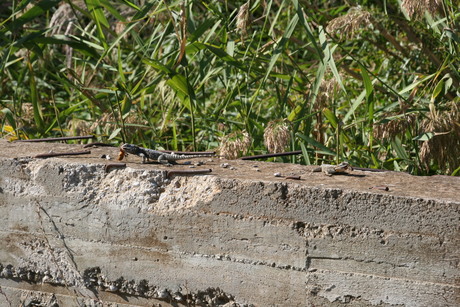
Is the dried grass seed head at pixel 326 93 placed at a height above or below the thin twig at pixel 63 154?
above

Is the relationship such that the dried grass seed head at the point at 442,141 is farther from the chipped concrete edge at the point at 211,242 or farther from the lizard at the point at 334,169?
the chipped concrete edge at the point at 211,242

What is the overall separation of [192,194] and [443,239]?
0.83 meters

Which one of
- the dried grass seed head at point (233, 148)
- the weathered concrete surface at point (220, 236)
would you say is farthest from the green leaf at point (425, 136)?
the dried grass seed head at point (233, 148)

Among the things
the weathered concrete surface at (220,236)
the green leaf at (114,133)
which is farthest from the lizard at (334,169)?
the green leaf at (114,133)

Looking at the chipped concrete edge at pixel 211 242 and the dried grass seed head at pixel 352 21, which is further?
the dried grass seed head at pixel 352 21

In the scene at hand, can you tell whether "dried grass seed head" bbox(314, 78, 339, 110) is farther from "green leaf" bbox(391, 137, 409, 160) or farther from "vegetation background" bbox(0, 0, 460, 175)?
"green leaf" bbox(391, 137, 409, 160)

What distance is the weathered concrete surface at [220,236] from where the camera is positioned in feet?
6.72

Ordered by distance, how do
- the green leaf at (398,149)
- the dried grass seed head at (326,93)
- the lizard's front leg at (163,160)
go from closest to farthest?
the lizard's front leg at (163,160) → the green leaf at (398,149) → the dried grass seed head at (326,93)

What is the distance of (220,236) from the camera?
2.29m

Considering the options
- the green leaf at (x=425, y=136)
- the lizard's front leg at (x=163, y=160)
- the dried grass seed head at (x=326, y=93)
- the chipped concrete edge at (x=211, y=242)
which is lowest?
the chipped concrete edge at (x=211, y=242)

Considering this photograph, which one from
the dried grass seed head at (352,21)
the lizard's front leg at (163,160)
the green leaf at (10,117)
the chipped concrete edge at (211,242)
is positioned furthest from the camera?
the green leaf at (10,117)

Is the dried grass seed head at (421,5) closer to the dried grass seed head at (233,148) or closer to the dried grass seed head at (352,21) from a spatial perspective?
the dried grass seed head at (352,21)

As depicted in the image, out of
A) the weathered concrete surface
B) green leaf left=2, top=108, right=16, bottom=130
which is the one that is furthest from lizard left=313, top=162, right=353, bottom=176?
green leaf left=2, top=108, right=16, bottom=130

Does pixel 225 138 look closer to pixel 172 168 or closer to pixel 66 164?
pixel 172 168
